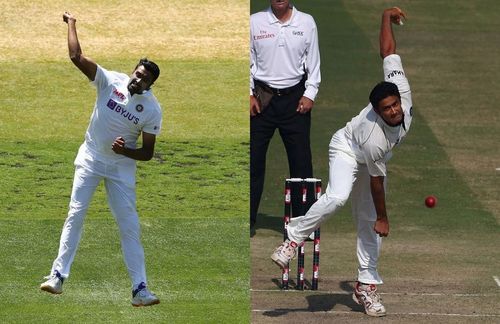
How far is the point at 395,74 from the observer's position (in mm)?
11602

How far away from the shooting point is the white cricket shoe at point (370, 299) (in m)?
11.4

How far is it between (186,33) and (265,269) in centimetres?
914

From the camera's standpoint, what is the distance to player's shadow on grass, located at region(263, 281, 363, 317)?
37.7 feet

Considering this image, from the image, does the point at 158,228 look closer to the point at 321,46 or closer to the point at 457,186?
the point at 457,186

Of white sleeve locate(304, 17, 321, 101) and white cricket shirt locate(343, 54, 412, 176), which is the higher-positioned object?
white sleeve locate(304, 17, 321, 101)

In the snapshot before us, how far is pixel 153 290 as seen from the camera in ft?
40.5

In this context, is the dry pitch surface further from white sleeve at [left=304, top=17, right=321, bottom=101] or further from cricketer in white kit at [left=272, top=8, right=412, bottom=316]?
cricketer in white kit at [left=272, top=8, right=412, bottom=316]

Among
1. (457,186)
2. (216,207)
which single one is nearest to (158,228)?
(216,207)

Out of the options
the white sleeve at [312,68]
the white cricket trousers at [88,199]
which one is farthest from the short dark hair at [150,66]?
the white sleeve at [312,68]

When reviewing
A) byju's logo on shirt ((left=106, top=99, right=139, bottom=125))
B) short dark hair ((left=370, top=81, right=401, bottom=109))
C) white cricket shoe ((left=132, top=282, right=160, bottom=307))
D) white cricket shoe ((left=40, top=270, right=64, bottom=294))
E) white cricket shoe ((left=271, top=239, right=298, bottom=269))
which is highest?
short dark hair ((left=370, top=81, right=401, bottom=109))

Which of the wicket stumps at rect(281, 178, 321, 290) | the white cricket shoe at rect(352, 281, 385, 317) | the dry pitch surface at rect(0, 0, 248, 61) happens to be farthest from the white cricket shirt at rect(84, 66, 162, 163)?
the dry pitch surface at rect(0, 0, 248, 61)

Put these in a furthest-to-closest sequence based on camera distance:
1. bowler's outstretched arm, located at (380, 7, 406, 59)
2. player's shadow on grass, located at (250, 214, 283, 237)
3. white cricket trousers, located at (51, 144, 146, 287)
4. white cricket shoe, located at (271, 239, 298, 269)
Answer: player's shadow on grass, located at (250, 214, 283, 237) → bowler's outstretched arm, located at (380, 7, 406, 59) → white cricket trousers, located at (51, 144, 146, 287) → white cricket shoe, located at (271, 239, 298, 269)

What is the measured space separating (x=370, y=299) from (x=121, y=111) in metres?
2.31

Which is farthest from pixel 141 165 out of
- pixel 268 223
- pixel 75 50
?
pixel 75 50
